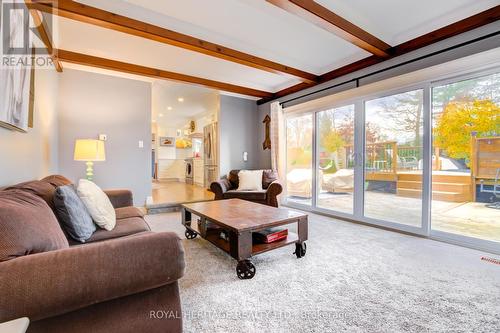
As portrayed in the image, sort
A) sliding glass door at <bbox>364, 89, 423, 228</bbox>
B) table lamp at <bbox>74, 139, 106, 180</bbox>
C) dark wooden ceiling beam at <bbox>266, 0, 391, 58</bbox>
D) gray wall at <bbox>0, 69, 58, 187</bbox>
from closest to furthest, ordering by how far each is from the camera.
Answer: gray wall at <bbox>0, 69, 58, 187</bbox> → dark wooden ceiling beam at <bbox>266, 0, 391, 58</bbox> → sliding glass door at <bbox>364, 89, 423, 228</bbox> → table lamp at <bbox>74, 139, 106, 180</bbox>

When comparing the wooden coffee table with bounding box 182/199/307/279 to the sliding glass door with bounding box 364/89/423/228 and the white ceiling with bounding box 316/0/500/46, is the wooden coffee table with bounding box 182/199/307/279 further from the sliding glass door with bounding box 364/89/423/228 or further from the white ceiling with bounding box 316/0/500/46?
the white ceiling with bounding box 316/0/500/46

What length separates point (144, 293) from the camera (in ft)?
3.59

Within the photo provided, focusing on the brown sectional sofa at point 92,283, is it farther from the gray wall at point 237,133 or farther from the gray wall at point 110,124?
the gray wall at point 237,133

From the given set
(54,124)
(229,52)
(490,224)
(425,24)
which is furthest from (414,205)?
(54,124)

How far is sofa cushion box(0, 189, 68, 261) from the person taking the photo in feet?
2.79

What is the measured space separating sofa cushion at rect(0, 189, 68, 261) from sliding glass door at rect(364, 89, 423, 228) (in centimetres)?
363

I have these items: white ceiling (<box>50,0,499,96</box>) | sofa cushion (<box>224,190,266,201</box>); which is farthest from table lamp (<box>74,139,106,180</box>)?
sofa cushion (<box>224,190,266,201</box>)

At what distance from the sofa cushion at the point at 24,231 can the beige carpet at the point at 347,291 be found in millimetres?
867

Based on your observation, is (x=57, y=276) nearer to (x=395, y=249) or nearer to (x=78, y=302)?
(x=78, y=302)

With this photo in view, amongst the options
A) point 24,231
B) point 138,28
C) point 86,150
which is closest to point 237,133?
point 86,150

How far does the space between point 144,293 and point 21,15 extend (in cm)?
222

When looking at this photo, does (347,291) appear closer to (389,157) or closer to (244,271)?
(244,271)

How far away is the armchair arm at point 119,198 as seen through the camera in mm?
2541

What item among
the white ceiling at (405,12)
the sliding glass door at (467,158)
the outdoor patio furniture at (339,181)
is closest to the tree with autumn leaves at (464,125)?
the sliding glass door at (467,158)
